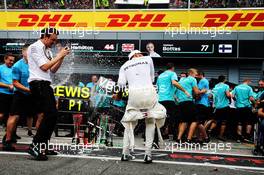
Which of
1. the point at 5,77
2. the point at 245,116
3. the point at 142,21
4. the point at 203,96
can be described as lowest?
the point at 245,116

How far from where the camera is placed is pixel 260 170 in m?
5.59

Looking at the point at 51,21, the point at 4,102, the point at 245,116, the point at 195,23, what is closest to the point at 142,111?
the point at 4,102

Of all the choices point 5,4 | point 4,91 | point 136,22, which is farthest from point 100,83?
point 5,4

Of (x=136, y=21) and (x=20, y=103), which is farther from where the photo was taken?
(x=136, y=21)

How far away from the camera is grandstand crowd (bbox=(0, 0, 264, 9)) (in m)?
18.8

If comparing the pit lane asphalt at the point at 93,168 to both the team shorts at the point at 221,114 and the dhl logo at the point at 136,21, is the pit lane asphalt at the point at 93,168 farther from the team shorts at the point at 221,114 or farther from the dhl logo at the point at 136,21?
the dhl logo at the point at 136,21

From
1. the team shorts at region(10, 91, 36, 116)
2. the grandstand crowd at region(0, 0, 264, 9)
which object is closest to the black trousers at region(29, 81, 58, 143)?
the team shorts at region(10, 91, 36, 116)

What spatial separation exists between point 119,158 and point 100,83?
7.56 ft

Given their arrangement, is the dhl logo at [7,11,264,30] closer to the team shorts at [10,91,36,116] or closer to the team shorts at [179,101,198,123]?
the team shorts at [179,101,198,123]

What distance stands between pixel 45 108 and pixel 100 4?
15042mm

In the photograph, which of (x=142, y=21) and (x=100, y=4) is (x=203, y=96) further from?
(x=100, y=4)

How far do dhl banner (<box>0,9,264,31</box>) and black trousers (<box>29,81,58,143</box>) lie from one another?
1385 centimetres

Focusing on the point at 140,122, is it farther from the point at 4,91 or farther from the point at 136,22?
the point at 136,22

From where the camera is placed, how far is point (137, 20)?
1958cm
